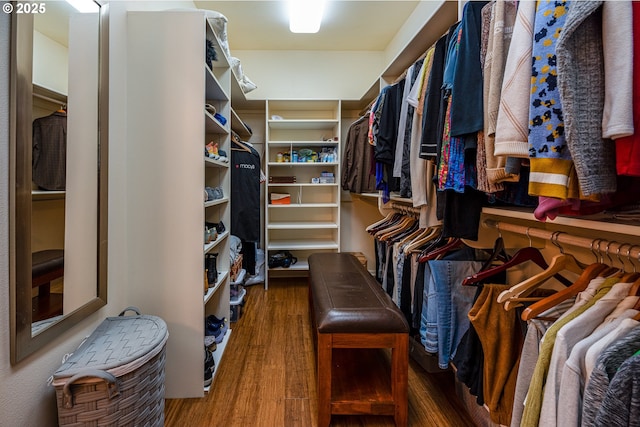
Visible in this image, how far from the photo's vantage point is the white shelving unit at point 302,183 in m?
3.59

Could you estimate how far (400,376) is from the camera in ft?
4.64

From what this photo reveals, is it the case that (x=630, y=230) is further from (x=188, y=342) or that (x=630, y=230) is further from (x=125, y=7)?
(x=125, y=7)

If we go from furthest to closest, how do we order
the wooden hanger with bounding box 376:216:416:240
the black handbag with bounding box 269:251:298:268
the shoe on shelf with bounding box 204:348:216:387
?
the black handbag with bounding box 269:251:298:268, the wooden hanger with bounding box 376:216:416:240, the shoe on shelf with bounding box 204:348:216:387

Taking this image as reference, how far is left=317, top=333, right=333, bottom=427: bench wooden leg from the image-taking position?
140 centimetres

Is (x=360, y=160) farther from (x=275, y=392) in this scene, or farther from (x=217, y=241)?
(x=275, y=392)

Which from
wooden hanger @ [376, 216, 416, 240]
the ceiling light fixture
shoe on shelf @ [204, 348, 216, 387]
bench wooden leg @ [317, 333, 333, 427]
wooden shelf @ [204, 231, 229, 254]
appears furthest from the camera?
wooden hanger @ [376, 216, 416, 240]

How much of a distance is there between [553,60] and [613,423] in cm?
82

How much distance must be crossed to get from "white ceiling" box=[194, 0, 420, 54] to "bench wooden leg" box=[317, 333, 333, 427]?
9.32 ft

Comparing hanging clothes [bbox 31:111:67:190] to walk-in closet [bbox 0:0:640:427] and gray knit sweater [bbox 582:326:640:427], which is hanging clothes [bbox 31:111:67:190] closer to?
walk-in closet [bbox 0:0:640:427]

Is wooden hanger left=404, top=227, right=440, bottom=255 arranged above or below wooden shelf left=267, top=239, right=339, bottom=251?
above

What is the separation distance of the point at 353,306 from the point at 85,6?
179 centimetres

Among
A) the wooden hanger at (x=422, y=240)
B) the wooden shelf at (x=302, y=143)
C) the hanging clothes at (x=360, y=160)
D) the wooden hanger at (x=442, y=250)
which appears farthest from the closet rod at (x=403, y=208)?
the wooden shelf at (x=302, y=143)

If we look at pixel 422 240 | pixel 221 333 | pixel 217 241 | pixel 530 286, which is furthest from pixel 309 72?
pixel 530 286

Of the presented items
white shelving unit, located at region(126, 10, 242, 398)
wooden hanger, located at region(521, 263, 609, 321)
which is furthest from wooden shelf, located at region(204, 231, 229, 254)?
wooden hanger, located at region(521, 263, 609, 321)
